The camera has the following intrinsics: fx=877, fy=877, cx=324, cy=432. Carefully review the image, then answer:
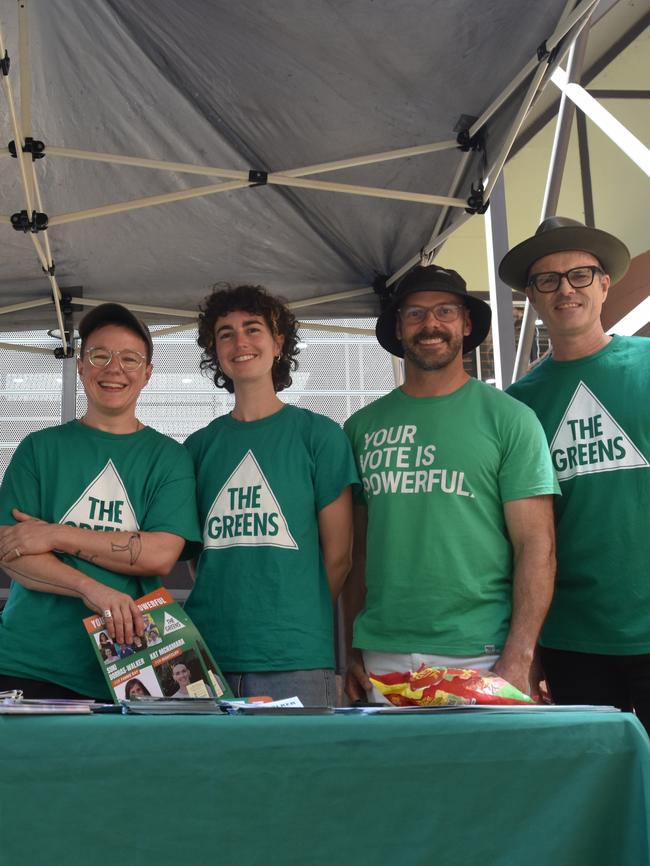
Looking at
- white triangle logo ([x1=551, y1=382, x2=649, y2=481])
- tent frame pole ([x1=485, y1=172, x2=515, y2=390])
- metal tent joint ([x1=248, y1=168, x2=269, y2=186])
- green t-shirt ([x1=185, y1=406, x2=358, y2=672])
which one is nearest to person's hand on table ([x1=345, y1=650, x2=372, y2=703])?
green t-shirt ([x1=185, y1=406, x2=358, y2=672])

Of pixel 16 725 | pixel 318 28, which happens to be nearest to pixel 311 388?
pixel 318 28

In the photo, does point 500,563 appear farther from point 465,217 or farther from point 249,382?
point 465,217

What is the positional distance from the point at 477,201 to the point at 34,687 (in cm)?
238

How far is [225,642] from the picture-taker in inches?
82.4

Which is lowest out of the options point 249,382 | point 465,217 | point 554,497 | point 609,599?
point 609,599

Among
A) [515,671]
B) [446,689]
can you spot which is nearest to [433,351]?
[515,671]

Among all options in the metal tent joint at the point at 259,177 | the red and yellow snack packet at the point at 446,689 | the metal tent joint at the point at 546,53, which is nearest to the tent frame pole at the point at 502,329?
the metal tent joint at the point at 259,177

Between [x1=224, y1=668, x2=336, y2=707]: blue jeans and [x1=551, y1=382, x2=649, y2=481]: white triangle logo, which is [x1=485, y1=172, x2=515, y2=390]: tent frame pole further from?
[x1=224, y1=668, x2=336, y2=707]: blue jeans

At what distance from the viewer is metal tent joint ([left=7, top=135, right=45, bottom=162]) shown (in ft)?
10.6

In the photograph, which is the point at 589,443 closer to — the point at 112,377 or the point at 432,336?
the point at 432,336

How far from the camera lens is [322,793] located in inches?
43.5

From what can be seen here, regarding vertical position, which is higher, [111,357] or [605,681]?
[111,357]

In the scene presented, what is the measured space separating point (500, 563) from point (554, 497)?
0.33 m

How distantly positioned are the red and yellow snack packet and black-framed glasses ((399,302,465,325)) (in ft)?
3.60
